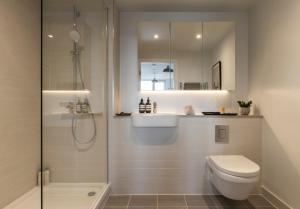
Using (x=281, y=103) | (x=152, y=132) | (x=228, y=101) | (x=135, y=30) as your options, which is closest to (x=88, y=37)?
(x=135, y=30)

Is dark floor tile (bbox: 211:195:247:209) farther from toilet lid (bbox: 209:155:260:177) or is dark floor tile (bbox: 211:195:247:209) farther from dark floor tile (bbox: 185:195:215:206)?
toilet lid (bbox: 209:155:260:177)

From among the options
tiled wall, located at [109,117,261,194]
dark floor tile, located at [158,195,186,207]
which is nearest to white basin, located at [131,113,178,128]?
tiled wall, located at [109,117,261,194]

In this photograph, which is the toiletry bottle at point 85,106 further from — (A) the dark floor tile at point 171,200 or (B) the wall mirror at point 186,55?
(A) the dark floor tile at point 171,200

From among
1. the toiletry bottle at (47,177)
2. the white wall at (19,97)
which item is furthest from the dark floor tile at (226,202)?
the white wall at (19,97)

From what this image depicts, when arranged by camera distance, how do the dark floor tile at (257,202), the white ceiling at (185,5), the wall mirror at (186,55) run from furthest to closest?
the wall mirror at (186,55)
the white ceiling at (185,5)
the dark floor tile at (257,202)

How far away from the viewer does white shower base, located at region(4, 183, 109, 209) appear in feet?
6.00

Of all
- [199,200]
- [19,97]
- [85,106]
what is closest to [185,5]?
[85,106]

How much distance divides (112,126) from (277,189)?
180cm

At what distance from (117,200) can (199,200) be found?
87 centimetres

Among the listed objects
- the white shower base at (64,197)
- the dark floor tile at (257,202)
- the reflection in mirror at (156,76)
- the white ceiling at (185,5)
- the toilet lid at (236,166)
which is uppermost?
the white ceiling at (185,5)

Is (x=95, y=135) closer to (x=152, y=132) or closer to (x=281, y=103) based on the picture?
(x=152, y=132)

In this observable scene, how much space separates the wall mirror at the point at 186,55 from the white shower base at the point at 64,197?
1.37 metres

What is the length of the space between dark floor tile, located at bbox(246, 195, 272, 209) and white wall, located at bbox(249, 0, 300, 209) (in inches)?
6.1

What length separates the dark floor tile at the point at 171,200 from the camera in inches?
85.7
